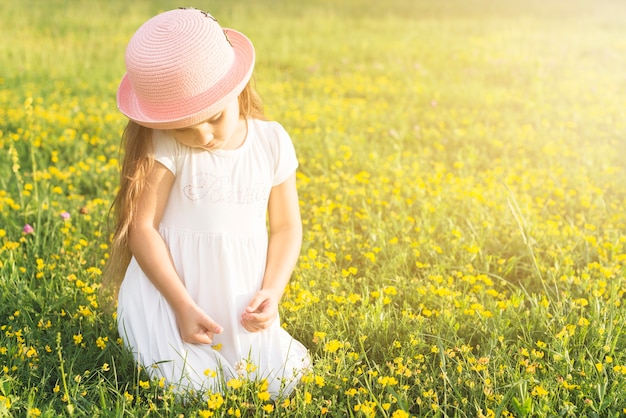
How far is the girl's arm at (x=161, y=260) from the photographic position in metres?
2.54

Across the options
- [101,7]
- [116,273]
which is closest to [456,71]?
[116,273]

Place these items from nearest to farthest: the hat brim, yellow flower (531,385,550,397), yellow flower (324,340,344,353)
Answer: the hat brim, yellow flower (531,385,550,397), yellow flower (324,340,344,353)

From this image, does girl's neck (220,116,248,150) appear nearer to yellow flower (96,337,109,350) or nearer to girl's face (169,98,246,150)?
girl's face (169,98,246,150)

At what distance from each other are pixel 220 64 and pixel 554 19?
453 inches

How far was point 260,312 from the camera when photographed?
2594 mm

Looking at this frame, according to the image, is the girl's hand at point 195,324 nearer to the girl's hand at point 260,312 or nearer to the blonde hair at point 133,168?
the girl's hand at point 260,312

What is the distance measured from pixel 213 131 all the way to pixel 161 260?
1.63ft

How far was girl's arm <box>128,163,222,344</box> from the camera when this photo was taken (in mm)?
2535

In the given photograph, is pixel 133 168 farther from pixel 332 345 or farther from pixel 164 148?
pixel 332 345

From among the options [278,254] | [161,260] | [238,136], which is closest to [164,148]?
[238,136]

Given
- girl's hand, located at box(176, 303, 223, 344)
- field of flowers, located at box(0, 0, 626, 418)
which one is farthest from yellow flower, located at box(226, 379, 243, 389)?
girl's hand, located at box(176, 303, 223, 344)

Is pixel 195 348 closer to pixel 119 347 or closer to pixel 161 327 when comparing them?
pixel 161 327

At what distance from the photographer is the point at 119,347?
284cm

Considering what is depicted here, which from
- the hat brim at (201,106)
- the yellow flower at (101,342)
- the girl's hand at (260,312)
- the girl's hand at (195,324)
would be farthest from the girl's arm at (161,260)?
the yellow flower at (101,342)
